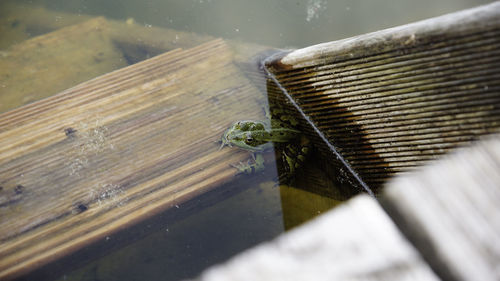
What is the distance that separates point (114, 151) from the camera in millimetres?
2377

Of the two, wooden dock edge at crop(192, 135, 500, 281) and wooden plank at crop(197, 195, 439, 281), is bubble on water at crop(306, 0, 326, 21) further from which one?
wooden plank at crop(197, 195, 439, 281)

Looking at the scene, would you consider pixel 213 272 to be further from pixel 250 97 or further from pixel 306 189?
pixel 250 97

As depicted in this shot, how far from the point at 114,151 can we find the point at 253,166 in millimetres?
1006

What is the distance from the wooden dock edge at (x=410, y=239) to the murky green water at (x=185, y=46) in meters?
1.27

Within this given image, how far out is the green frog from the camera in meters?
2.45

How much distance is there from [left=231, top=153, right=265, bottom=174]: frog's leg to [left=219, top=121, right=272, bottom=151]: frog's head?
69mm

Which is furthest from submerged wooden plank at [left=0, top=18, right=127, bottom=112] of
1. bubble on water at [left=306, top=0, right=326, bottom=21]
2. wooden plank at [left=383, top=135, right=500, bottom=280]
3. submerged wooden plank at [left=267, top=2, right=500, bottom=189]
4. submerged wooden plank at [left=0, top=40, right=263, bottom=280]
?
wooden plank at [left=383, top=135, right=500, bottom=280]

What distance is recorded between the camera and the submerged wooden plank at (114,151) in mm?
2066

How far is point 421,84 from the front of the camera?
67.9 inches

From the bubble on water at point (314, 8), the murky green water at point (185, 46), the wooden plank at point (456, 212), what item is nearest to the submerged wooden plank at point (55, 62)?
the murky green water at point (185, 46)

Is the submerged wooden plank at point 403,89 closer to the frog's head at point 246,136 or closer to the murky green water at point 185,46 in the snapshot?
the frog's head at point 246,136

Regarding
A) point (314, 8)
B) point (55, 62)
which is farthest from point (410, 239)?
point (314, 8)

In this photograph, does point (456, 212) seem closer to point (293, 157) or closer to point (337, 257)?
point (337, 257)

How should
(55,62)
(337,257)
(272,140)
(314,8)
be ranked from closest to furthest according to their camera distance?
(337,257), (272,140), (55,62), (314,8)
